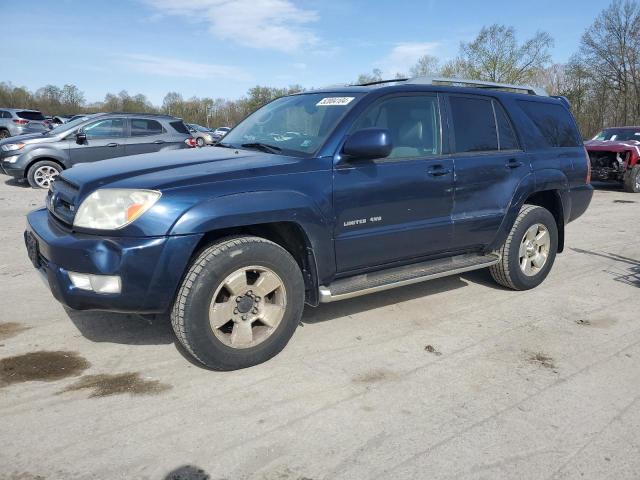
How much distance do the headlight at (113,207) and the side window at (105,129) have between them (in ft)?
28.2

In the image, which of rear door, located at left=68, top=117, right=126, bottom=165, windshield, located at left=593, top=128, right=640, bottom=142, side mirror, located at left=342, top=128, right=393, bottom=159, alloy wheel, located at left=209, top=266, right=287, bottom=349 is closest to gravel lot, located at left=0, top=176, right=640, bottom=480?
alloy wheel, located at left=209, top=266, right=287, bottom=349

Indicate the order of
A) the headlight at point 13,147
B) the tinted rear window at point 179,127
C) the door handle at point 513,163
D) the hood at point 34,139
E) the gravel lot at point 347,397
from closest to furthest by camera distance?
the gravel lot at point 347,397, the door handle at point 513,163, the hood at point 34,139, the headlight at point 13,147, the tinted rear window at point 179,127

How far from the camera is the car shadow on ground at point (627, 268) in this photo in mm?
5344

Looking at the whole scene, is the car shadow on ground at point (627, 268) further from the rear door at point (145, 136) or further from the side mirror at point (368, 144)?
the rear door at point (145, 136)

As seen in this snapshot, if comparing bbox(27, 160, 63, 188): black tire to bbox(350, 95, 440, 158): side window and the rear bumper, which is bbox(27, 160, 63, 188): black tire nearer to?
bbox(350, 95, 440, 158): side window

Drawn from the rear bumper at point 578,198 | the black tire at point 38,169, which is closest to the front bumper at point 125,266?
the rear bumper at point 578,198

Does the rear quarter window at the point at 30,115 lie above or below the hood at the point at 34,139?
above

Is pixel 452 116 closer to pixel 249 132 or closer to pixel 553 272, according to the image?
pixel 249 132

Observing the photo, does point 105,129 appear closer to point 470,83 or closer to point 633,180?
point 470,83

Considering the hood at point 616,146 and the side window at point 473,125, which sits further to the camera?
the hood at point 616,146

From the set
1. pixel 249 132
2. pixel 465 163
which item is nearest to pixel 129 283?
pixel 249 132

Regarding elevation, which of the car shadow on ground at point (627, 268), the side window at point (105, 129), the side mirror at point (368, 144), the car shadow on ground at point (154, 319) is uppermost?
the side window at point (105, 129)

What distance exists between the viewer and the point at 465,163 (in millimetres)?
4199

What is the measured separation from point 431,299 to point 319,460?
8.26ft
